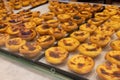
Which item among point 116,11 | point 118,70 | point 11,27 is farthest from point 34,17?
point 118,70

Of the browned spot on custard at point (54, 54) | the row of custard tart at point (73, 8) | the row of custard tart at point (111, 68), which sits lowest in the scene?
the row of custard tart at point (111, 68)

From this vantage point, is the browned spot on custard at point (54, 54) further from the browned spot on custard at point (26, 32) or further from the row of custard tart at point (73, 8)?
the row of custard tart at point (73, 8)

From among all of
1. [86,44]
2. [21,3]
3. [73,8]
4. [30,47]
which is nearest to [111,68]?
[86,44]

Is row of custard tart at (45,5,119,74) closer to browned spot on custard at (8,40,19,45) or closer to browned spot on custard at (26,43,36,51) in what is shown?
browned spot on custard at (26,43,36,51)

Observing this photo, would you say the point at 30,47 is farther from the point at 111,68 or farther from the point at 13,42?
the point at 111,68

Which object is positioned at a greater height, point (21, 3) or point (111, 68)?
point (21, 3)

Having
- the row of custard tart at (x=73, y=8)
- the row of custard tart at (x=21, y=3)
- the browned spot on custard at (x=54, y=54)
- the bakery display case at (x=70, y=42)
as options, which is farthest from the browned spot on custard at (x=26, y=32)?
the row of custard tart at (x=21, y=3)

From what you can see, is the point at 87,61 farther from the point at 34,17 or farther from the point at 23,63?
the point at 34,17

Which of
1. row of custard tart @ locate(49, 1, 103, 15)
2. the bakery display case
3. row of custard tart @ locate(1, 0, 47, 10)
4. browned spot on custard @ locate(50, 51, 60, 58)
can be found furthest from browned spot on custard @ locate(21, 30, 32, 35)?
row of custard tart @ locate(1, 0, 47, 10)
